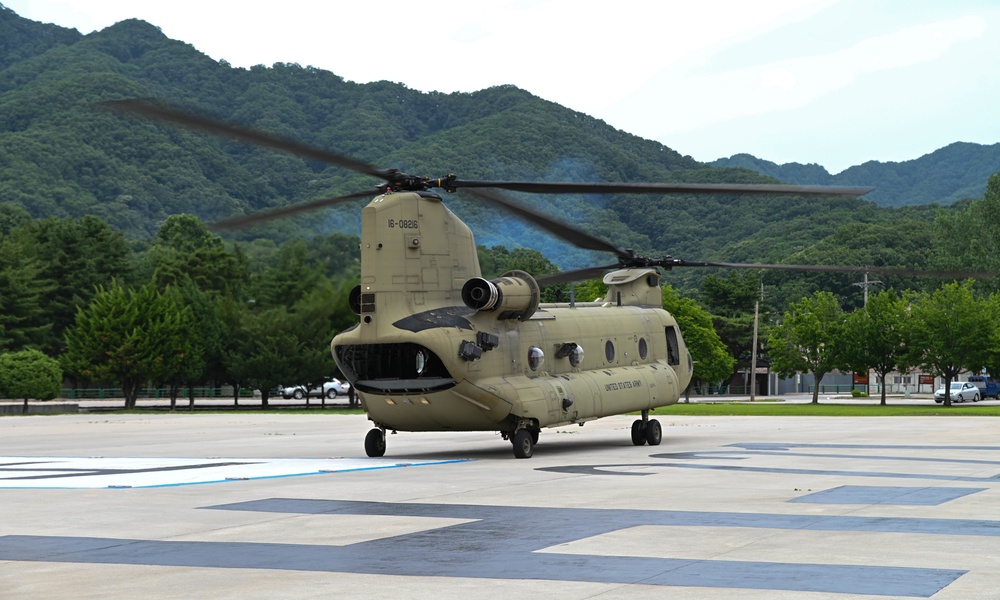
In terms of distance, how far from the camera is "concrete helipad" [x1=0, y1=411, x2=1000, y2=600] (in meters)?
9.77

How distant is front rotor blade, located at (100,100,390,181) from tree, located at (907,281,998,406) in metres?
57.4

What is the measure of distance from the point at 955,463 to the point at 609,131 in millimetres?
142923

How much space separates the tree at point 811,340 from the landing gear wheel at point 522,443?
55.8m

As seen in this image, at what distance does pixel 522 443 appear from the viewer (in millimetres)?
24328

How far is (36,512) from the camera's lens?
1513 centimetres

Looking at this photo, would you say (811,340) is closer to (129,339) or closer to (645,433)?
(129,339)

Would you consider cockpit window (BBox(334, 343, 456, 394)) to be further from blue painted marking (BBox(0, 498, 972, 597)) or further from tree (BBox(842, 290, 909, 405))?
tree (BBox(842, 290, 909, 405))

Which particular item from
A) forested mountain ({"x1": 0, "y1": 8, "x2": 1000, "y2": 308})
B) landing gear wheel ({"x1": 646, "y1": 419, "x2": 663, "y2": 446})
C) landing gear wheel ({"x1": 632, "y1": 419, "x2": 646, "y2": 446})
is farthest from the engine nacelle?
forested mountain ({"x1": 0, "y1": 8, "x2": 1000, "y2": 308})

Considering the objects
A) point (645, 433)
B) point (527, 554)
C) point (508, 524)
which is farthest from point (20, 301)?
point (527, 554)

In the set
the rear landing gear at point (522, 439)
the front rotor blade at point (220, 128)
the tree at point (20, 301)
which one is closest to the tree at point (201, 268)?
the tree at point (20, 301)

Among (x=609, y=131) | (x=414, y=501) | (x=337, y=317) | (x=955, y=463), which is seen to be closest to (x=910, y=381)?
(x=609, y=131)

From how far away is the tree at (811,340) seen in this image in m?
77.6

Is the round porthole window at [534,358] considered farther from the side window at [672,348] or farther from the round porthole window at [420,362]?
the side window at [672,348]

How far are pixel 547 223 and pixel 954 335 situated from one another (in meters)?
51.9
